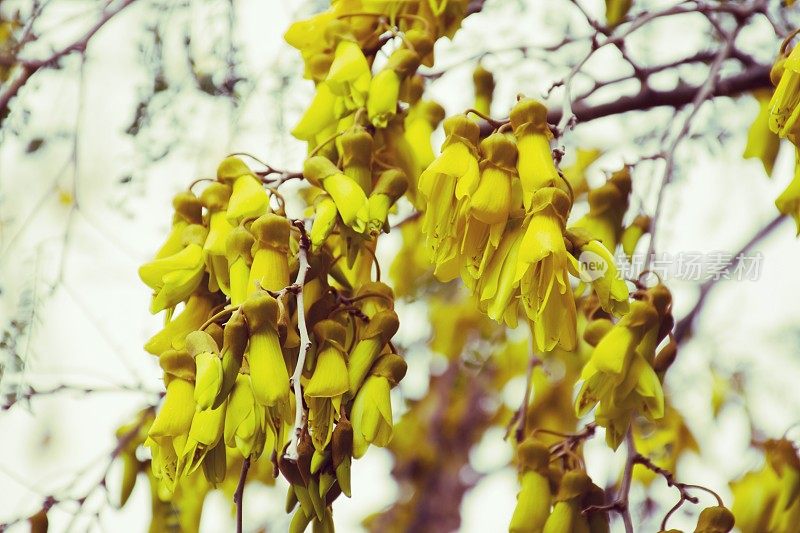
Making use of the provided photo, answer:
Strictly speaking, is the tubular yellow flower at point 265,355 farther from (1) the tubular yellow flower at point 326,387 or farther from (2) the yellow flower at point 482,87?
(2) the yellow flower at point 482,87

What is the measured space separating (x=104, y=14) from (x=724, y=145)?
4.78ft

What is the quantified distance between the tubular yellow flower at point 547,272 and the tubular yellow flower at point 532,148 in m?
0.02

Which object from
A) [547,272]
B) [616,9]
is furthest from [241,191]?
[616,9]

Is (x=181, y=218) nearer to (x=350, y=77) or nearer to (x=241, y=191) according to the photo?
(x=241, y=191)

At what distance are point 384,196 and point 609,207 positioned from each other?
0.45 meters

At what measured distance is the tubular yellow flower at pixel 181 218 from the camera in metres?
1.25

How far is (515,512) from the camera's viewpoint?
137 cm

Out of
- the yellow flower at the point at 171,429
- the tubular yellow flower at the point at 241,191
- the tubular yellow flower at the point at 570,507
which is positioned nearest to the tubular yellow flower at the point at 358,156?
the tubular yellow flower at the point at 241,191

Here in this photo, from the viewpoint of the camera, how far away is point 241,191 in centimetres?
121

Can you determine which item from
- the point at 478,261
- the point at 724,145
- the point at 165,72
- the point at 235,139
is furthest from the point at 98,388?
the point at 724,145

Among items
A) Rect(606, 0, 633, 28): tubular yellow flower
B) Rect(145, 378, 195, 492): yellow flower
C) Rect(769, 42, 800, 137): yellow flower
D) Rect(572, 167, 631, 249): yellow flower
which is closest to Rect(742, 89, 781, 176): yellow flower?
Rect(572, 167, 631, 249): yellow flower

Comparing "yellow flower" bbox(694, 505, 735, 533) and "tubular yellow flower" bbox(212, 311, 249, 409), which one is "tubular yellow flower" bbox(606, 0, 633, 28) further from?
"tubular yellow flower" bbox(212, 311, 249, 409)

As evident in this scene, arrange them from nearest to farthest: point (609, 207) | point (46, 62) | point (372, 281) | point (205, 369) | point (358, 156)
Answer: point (205, 369) < point (358, 156) < point (372, 281) < point (609, 207) < point (46, 62)

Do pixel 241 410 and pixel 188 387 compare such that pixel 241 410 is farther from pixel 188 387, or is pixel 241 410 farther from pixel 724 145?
pixel 724 145
